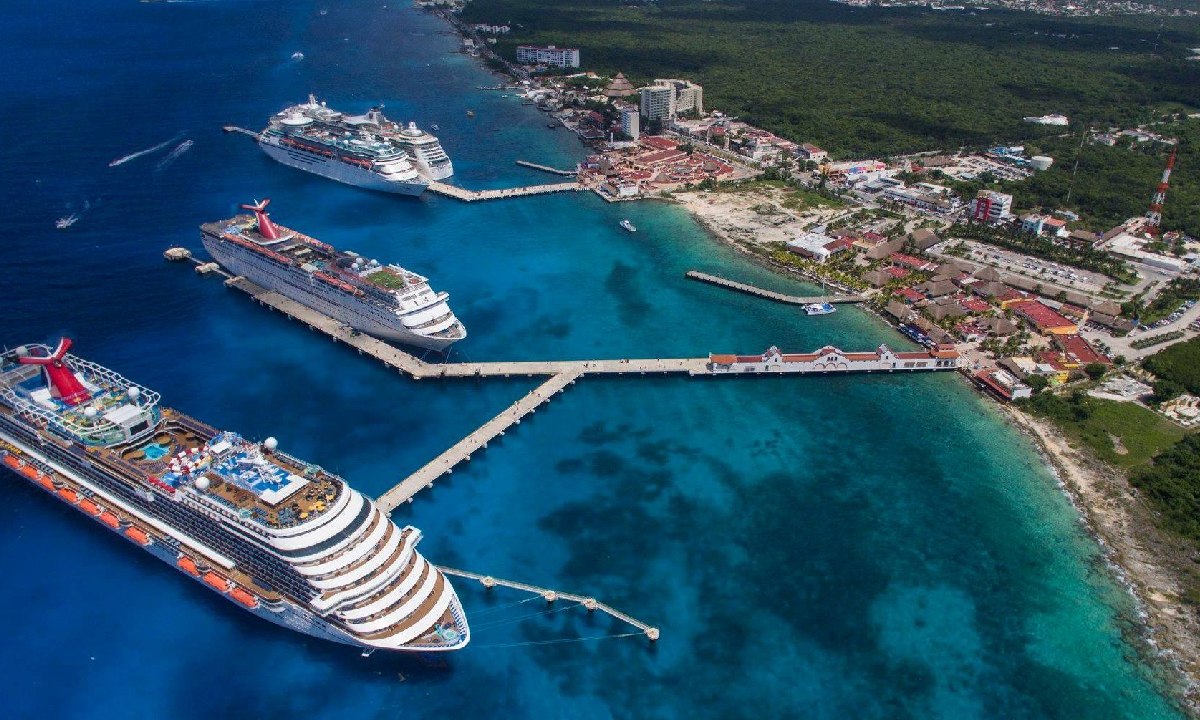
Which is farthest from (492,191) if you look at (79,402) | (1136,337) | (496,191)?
(1136,337)

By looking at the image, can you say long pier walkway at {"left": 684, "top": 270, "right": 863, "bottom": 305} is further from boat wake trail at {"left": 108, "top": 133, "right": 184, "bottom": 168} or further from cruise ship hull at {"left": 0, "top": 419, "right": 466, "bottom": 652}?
boat wake trail at {"left": 108, "top": 133, "right": 184, "bottom": 168}

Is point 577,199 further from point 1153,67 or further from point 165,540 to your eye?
point 1153,67

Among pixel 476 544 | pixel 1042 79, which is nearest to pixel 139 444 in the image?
pixel 476 544

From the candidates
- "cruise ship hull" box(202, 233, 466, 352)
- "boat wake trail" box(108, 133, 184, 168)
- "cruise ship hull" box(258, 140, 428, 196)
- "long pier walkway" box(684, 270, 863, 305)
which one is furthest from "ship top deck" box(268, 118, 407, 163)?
"long pier walkway" box(684, 270, 863, 305)

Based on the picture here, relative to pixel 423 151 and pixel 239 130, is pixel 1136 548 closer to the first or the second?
pixel 423 151

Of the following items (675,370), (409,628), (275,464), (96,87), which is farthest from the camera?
(96,87)

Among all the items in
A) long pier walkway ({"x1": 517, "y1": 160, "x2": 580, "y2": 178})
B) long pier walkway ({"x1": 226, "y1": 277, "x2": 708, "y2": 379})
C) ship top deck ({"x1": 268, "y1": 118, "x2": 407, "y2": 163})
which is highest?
ship top deck ({"x1": 268, "y1": 118, "x2": 407, "y2": 163})
